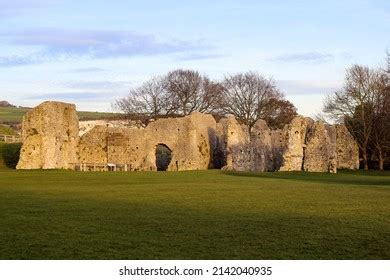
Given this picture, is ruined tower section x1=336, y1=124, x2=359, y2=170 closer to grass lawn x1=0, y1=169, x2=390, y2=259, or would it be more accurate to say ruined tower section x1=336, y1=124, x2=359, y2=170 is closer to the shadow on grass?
the shadow on grass

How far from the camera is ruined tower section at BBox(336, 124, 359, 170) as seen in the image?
4534 centimetres

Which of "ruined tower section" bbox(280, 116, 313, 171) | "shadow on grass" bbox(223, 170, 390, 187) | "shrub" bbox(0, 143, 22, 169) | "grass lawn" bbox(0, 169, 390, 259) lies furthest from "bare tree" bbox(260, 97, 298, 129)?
"grass lawn" bbox(0, 169, 390, 259)

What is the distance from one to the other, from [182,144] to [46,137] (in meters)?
8.31

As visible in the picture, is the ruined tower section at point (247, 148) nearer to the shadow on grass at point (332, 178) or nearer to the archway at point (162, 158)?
the shadow on grass at point (332, 178)

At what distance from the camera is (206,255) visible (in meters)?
8.20

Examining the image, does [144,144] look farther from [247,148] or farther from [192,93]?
[192,93]

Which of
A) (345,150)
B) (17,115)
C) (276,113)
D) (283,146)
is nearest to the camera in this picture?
(283,146)

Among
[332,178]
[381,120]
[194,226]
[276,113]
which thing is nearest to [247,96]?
[276,113]

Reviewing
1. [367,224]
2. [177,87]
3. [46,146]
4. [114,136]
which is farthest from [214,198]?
[177,87]

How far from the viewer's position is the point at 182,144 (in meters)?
41.9

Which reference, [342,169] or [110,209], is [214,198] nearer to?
[110,209]

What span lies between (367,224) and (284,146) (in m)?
29.8

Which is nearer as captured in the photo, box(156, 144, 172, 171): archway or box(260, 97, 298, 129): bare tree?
box(156, 144, 172, 171): archway

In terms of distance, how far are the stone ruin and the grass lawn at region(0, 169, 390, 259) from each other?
69.7 ft
